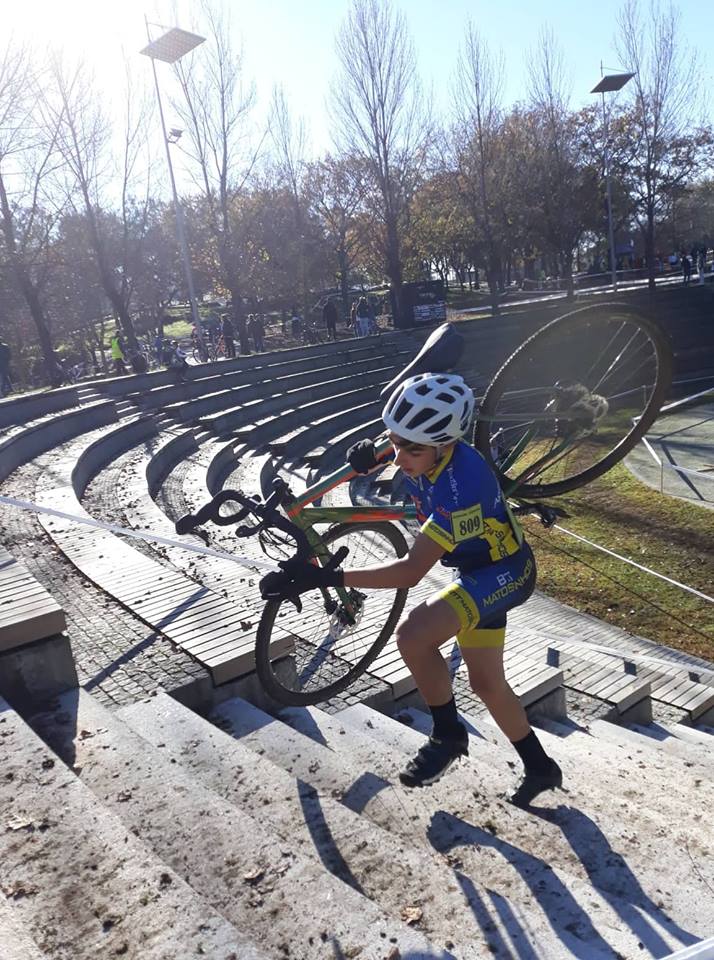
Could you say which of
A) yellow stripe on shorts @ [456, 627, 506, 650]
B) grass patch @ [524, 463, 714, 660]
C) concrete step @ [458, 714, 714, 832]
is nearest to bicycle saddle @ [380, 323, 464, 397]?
yellow stripe on shorts @ [456, 627, 506, 650]

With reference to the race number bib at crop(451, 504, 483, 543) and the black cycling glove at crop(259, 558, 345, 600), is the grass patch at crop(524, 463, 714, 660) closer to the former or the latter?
the race number bib at crop(451, 504, 483, 543)

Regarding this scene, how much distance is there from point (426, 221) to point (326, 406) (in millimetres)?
35512

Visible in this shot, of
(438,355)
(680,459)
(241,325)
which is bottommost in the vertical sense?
(680,459)

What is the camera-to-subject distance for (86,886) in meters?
2.48

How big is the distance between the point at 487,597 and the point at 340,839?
1.17 meters

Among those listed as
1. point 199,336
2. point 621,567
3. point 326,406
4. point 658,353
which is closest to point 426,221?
point 199,336

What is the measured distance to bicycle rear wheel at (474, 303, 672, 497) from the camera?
457 cm

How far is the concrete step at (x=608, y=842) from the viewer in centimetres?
275

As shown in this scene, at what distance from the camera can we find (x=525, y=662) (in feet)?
16.3

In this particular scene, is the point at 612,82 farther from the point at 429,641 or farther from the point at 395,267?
the point at 429,641

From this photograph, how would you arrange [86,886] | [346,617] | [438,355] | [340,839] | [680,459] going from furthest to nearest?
[680,459], [346,617], [438,355], [340,839], [86,886]

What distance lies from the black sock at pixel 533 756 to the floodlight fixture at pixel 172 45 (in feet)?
97.7

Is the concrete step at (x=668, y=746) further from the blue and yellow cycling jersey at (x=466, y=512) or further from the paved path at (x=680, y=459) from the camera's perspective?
the paved path at (x=680, y=459)

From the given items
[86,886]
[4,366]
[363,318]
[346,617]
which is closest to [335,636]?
[346,617]
